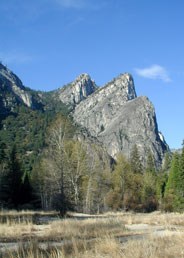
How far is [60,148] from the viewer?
101 ft

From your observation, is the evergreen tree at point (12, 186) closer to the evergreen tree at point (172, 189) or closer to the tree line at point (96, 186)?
the tree line at point (96, 186)

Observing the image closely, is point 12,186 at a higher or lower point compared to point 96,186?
higher

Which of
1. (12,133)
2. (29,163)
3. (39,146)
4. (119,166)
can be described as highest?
(12,133)

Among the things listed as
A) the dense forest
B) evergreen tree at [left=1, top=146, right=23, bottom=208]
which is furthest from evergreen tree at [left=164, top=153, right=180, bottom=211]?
evergreen tree at [left=1, top=146, right=23, bottom=208]

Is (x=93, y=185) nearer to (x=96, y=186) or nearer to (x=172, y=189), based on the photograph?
(x=96, y=186)

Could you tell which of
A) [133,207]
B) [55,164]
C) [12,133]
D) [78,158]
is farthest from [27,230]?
[12,133]

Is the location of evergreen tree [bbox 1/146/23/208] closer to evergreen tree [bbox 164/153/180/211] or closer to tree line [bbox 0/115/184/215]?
tree line [bbox 0/115/184/215]

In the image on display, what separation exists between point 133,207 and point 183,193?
929cm

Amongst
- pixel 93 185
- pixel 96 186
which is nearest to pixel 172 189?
pixel 96 186

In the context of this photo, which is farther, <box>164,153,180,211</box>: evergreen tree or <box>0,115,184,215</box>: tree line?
<box>164,153,180,211</box>: evergreen tree

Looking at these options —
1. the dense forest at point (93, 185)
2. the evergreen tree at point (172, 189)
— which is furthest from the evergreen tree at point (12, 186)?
the evergreen tree at point (172, 189)

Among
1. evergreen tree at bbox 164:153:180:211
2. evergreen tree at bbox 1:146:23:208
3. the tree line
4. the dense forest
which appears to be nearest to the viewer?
the dense forest

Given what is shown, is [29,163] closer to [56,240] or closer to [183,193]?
[183,193]

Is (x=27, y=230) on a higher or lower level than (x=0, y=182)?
lower
